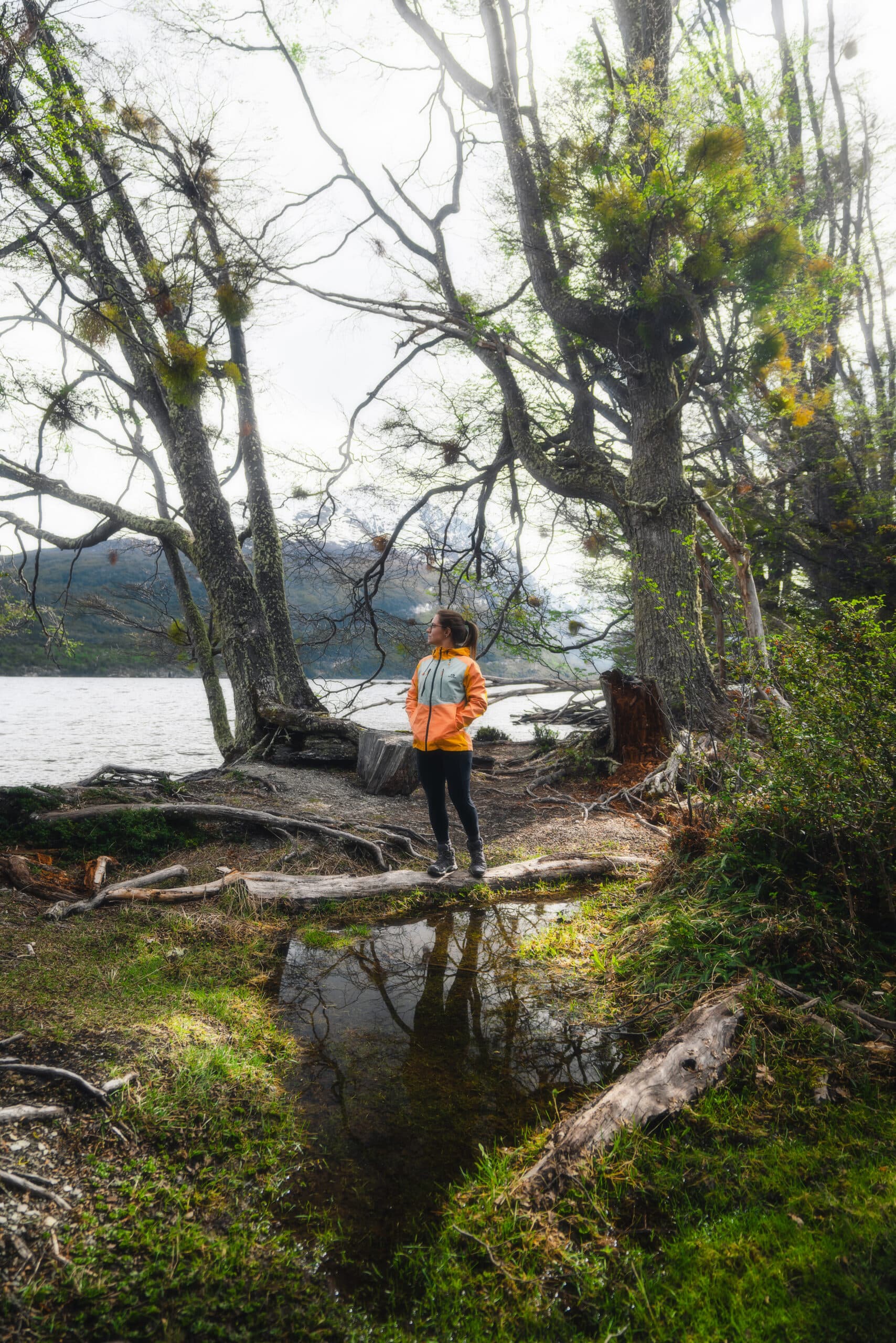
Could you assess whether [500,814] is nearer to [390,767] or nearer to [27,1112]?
[390,767]

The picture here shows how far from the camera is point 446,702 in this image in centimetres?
539

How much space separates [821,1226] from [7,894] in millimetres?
4991

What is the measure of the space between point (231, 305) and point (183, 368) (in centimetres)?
259

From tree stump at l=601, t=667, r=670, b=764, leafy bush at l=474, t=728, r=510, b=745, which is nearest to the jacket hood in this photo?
tree stump at l=601, t=667, r=670, b=764

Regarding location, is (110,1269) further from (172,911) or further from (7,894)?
(7,894)

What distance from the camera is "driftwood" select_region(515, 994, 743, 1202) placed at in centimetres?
220

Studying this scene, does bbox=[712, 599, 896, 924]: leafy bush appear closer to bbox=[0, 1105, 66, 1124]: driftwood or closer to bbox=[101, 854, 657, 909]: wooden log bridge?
bbox=[101, 854, 657, 909]: wooden log bridge

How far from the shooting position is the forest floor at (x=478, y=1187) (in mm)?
1711

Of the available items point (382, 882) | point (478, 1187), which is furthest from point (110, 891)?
point (478, 1187)

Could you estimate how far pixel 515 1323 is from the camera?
5.70 ft

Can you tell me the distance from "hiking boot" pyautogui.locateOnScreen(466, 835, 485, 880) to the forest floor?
5.77ft

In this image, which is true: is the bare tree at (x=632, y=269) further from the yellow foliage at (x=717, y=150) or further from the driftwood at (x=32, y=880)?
the driftwood at (x=32, y=880)

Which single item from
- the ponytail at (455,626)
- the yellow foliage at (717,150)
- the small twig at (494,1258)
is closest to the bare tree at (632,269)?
the yellow foliage at (717,150)

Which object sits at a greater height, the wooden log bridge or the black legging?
the black legging
